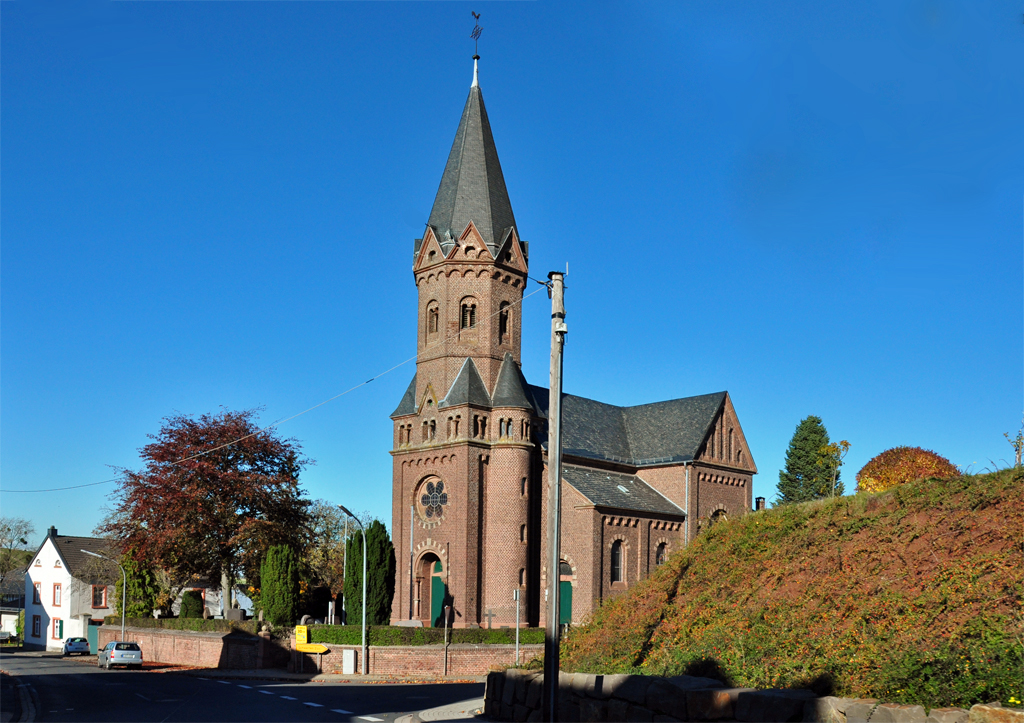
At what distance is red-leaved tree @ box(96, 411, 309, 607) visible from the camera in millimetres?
46969

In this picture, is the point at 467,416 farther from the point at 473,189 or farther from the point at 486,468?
the point at 473,189

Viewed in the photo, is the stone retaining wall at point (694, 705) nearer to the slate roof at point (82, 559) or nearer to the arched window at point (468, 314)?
the arched window at point (468, 314)

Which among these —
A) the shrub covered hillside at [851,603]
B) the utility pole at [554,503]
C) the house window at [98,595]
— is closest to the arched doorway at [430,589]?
the shrub covered hillside at [851,603]

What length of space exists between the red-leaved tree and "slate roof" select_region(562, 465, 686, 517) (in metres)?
15.7

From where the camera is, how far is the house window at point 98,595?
242 ft

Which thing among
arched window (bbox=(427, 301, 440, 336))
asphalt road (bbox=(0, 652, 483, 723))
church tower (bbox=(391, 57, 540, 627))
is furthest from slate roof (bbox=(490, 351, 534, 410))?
asphalt road (bbox=(0, 652, 483, 723))

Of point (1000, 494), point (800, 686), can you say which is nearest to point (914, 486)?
point (1000, 494)

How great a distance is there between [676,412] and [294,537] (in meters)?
23.8

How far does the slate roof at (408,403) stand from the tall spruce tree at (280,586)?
9249 mm

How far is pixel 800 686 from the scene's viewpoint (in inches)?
578

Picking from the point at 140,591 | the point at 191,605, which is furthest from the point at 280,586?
the point at 140,591

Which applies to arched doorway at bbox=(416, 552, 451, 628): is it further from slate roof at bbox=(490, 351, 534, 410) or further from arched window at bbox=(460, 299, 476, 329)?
arched window at bbox=(460, 299, 476, 329)

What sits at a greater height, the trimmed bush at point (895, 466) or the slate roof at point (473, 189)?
the slate roof at point (473, 189)

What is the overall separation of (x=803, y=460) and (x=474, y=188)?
38.5m
